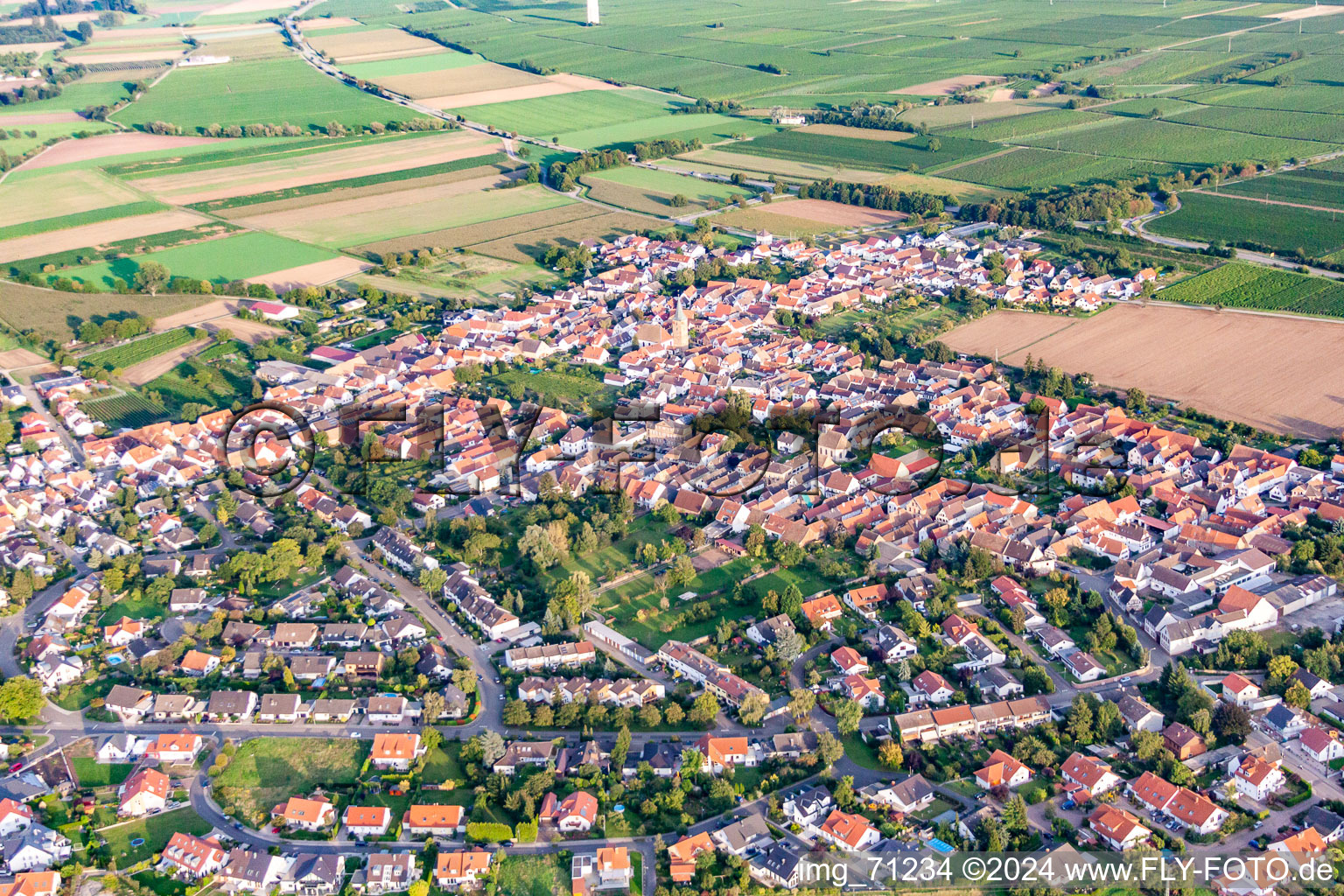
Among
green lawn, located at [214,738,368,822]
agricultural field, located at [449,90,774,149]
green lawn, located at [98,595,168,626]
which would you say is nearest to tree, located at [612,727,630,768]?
green lawn, located at [214,738,368,822]

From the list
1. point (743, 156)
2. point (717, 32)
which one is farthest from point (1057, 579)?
point (717, 32)

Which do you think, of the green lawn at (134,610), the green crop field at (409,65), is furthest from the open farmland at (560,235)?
the green crop field at (409,65)

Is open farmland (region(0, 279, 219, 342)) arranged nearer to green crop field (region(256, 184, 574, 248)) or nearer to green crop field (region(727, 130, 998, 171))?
green crop field (region(256, 184, 574, 248))

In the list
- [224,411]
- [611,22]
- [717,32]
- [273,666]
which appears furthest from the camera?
[611,22]

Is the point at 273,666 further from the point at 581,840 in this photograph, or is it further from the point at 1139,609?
the point at 1139,609

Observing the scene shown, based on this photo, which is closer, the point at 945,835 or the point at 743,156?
the point at 945,835

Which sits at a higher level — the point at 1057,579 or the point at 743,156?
the point at 743,156

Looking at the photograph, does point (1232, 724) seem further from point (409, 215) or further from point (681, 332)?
point (409, 215)

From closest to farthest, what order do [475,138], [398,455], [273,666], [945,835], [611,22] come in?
[945,835]
[273,666]
[398,455]
[475,138]
[611,22]

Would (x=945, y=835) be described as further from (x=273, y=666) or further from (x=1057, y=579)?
(x=273, y=666)
